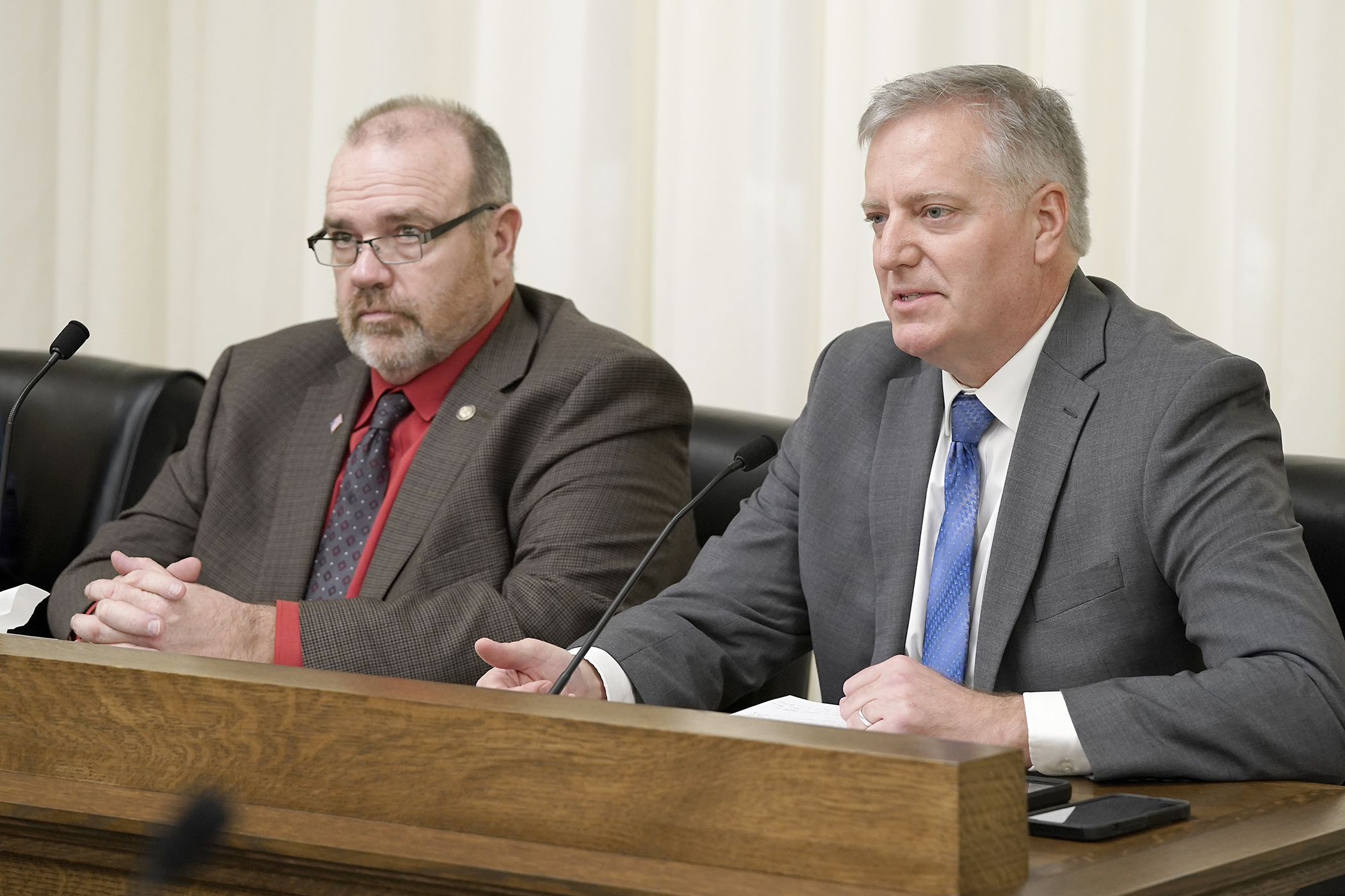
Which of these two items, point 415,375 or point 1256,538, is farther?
point 415,375

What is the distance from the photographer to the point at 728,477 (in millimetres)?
2656

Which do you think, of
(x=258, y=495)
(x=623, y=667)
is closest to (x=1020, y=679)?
(x=623, y=667)

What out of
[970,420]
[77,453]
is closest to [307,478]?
[77,453]

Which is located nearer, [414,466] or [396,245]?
[414,466]

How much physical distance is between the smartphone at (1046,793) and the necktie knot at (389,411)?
5.49 ft

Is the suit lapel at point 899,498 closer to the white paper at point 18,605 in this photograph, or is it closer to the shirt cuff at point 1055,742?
the shirt cuff at point 1055,742

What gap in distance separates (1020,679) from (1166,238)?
1264mm

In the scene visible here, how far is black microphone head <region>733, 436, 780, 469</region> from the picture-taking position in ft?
6.14

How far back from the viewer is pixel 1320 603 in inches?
64.5

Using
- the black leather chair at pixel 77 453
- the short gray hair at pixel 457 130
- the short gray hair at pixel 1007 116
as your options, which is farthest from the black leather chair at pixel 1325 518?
the black leather chair at pixel 77 453

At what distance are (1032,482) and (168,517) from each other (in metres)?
1.74

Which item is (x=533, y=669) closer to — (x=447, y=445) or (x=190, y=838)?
(x=447, y=445)

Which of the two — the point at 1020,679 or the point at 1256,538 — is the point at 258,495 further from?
the point at 1256,538

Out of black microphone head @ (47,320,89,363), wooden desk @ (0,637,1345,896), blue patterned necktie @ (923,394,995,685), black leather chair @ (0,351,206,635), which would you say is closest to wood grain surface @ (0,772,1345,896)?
wooden desk @ (0,637,1345,896)
